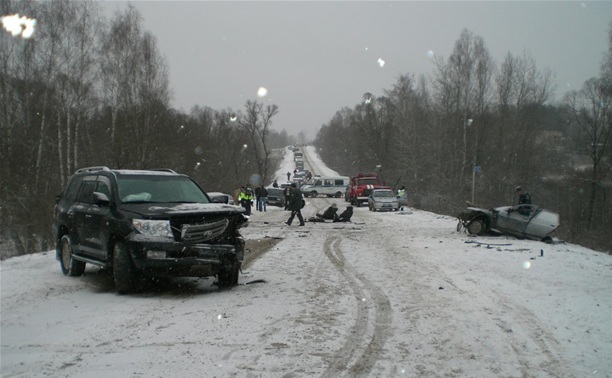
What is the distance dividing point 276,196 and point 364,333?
35.2 meters

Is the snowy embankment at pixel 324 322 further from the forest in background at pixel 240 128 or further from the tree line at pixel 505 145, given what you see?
the tree line at pixel 505 145

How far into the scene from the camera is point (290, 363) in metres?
4.68

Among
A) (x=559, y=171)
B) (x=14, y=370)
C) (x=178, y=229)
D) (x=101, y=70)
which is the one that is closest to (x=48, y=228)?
(x=101, y=70)

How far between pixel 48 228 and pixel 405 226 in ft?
61.4

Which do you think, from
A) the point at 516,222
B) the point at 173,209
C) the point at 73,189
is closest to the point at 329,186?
the point at 516,222

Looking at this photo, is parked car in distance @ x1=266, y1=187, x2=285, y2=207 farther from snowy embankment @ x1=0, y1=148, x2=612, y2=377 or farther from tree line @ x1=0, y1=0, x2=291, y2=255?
snowy embankment @ x1=0, y1=148, x2=612, y2=377

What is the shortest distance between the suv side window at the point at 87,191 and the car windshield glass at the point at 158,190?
83 centimetres

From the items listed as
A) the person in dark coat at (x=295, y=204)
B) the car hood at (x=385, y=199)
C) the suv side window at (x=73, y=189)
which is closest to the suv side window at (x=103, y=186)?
the suv side window at (x=73, y=189)

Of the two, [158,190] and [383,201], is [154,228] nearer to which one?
[158,190]

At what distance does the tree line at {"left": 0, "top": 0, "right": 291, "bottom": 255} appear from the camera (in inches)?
1046

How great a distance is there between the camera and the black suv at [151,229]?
7.43 meters

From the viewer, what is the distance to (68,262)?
31.4 feet

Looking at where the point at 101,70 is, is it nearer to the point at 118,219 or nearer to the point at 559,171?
the point at 118,219

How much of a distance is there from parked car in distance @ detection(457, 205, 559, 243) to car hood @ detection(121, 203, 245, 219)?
11.6 m
